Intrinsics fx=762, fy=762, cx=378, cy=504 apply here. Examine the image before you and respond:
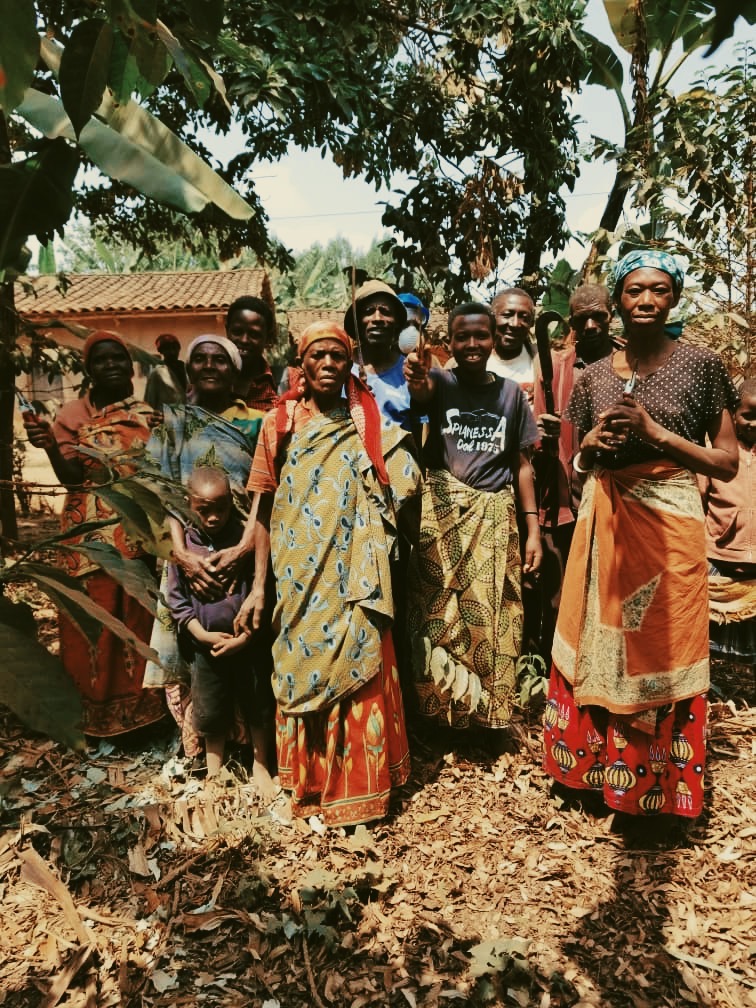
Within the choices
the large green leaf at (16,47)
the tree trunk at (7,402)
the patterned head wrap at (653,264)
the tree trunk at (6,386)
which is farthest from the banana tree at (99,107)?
the patterned head wrap at (653,264)

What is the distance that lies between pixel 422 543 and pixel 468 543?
0.21 metres

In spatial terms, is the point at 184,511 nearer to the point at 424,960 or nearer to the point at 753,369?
the point at 424,960

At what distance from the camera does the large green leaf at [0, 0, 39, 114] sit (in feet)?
2.44

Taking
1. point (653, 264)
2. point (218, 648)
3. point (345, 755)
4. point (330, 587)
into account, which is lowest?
point (345, 755)

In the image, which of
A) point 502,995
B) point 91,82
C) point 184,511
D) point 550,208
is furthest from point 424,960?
point 550,208

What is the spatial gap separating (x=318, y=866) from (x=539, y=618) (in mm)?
1912

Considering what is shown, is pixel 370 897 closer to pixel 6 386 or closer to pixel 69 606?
pixel 69 606

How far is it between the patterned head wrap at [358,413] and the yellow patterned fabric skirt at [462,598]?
438mm

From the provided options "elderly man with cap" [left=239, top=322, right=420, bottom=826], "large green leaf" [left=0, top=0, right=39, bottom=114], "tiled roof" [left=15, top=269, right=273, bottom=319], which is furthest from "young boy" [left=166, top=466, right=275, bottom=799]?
"tiled roof" [left=15, top=269, right=273, bottom=319]

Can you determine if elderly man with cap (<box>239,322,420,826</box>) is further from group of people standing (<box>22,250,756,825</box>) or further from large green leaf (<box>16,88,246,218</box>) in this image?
large green leaf (<box>16,88,246,218</box>)

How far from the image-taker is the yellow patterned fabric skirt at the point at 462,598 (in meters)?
3.48

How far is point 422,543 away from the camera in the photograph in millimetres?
3518

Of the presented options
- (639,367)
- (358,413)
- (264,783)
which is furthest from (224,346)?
(264,783)

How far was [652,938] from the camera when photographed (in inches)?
101
